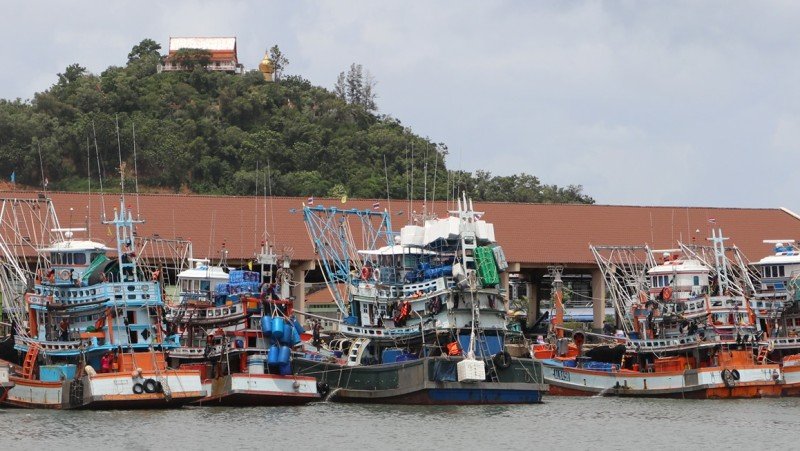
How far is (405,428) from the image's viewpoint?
4644 cm

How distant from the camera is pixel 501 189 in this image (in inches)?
4604

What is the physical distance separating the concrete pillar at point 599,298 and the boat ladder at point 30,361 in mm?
32980

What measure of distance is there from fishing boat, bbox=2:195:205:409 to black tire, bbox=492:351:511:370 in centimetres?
981

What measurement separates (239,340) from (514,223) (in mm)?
31179

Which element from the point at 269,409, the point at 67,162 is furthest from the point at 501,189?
the point at 269,409

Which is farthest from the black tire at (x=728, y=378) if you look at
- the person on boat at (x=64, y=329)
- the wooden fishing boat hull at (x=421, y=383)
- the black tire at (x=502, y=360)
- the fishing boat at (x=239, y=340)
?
the person on boat at (x=64, y=329)

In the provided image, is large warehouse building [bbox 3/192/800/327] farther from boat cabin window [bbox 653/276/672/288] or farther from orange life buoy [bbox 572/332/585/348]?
boat cabin window [bbox 653/276/672/288]

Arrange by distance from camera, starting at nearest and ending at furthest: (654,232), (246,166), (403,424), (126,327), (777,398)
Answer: (403,424)
(126,327)
(777,398)
(654,232)
(246,166)

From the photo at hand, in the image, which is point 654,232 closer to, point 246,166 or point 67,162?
point 246,166

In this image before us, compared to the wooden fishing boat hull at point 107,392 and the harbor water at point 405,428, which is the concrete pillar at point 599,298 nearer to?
the harbor water at point 405,428

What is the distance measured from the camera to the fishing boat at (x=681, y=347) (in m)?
57.6

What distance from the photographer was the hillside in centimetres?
11256

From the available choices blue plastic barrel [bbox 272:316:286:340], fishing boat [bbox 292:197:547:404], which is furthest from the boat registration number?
blue plastic barrel [bbox 272:316:286:340]

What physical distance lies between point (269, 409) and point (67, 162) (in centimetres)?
6830
